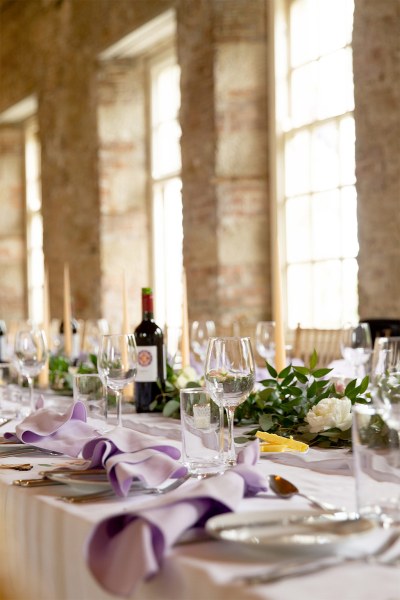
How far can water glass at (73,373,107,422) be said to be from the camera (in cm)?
185

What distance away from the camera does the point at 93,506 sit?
122cm

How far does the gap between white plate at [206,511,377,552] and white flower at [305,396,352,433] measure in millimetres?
596

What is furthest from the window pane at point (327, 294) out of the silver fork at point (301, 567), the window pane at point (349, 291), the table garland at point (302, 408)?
the silver fork at point (301, 567)

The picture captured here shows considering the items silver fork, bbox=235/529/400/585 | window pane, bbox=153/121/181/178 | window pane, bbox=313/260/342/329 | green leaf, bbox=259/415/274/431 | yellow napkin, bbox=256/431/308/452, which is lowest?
silver fork, bbox=235/529/400/585

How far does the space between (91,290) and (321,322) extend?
282 centimetres

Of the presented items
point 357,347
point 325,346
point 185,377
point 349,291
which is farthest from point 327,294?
point 185,377

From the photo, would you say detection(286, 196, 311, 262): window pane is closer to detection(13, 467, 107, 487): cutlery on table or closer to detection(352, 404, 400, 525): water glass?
detection(13, 467, 107, 487): cutlery on table

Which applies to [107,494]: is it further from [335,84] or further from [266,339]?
[335,84]

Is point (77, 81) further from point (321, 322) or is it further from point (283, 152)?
point (321, 322)

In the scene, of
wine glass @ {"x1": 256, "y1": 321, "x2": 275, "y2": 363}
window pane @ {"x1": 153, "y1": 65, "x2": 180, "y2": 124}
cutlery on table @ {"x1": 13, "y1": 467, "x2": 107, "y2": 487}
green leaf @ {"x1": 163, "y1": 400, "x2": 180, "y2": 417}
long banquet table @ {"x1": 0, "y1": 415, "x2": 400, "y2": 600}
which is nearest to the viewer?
long banquet table @ {"x1": 0, "y1": 415, "x2": 400, "y2": 600}

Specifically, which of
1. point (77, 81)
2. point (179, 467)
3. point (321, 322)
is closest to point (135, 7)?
point (77, 81)

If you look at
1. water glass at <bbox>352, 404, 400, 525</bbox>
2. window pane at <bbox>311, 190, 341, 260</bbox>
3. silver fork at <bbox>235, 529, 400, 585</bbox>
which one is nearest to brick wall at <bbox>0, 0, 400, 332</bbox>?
window pane at <bbox>311, 190, 341, 260</bbox>

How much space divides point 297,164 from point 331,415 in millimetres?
4264

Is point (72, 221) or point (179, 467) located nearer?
point (179, 467)
